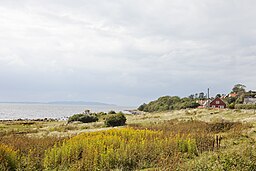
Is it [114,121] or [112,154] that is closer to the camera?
[112,154]

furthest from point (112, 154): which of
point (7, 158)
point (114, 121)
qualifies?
point (114, 121)

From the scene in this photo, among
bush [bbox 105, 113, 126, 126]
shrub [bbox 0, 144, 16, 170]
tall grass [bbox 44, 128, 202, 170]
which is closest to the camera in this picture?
shrub [bbox 0, 144, 16, 170]

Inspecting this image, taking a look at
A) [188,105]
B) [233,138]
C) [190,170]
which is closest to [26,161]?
[190,170]

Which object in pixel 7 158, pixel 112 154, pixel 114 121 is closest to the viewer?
pixel 7 158

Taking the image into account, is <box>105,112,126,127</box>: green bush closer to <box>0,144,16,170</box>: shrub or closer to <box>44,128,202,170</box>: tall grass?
<box>44,128,202,170</box>: tall grass

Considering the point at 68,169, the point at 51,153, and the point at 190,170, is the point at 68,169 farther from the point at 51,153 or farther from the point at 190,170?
the point at 190,170

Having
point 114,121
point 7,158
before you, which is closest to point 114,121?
point 114,121

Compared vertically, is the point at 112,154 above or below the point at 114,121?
above

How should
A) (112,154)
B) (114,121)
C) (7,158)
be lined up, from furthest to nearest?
(114,121) < (112,154) < (7,158)

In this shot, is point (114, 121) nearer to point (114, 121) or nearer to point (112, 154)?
point (114, 121)

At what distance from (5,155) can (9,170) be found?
1.75 feet

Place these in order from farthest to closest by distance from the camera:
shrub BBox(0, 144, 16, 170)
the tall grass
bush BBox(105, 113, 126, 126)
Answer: bush BBox(105, 113, 126, 126)
the tall grass
shrub BBox(0, 144, 16, 170)

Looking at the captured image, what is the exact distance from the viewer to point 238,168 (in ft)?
23.4

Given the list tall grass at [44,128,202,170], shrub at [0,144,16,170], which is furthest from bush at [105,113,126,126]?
shrub at [0,144,16,170]
